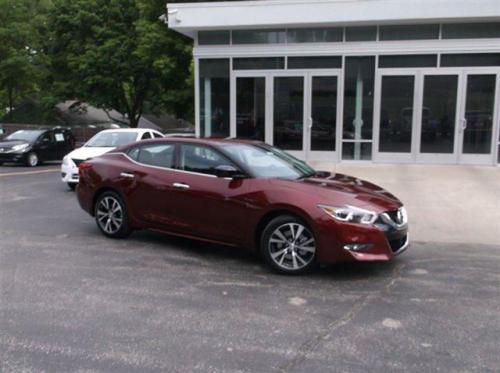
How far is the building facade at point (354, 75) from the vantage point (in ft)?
50.6

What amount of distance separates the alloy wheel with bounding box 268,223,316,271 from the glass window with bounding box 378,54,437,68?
11.3 metres

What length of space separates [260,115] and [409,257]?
10.7 metres

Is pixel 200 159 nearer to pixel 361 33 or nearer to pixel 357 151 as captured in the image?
pixel 357 151

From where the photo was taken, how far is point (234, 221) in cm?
639

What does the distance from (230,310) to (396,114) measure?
12.5m

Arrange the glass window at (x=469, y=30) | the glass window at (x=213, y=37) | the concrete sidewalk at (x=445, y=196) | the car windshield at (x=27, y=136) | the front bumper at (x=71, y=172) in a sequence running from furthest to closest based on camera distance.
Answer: the car windshield at (x=27, y=136), the glass window at (x=213, y=37), the glass window at (x=469, y=30), the front bumper at (x=71, y=172), the concrete sidewalk at (x=445, y=196)

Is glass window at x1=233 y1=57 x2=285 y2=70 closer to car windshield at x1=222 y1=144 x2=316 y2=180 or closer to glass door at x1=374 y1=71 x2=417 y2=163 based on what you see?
glass door at x1=374 y1=71 x2=417 y2=163

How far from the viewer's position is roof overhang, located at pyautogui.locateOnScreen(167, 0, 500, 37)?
14883 mm

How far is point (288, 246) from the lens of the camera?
6055 millimetres

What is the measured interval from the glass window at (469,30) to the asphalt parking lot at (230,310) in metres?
9.78

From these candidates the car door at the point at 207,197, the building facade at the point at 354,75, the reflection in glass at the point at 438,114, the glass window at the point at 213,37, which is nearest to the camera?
the car door at the point at 207,197

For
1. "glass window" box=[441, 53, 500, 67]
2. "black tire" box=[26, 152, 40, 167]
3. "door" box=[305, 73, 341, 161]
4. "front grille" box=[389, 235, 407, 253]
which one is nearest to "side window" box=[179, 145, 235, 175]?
"front grille" box=[389, 235, 407, 253]

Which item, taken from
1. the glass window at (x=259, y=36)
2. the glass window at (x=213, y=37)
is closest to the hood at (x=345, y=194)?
the glass window at (x=259, y=36)

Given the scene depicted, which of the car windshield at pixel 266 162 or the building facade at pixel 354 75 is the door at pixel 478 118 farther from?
the car windshield at pixel 266 162
